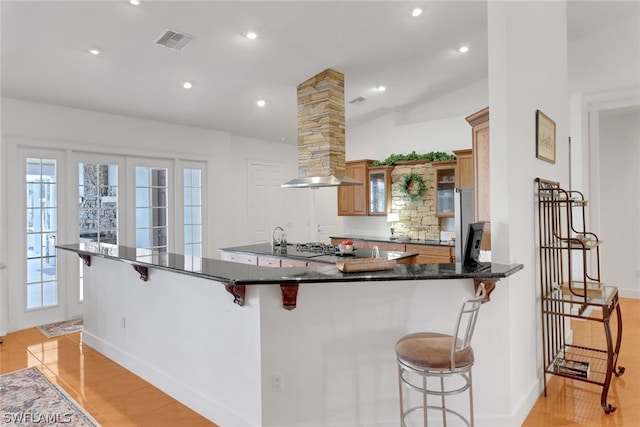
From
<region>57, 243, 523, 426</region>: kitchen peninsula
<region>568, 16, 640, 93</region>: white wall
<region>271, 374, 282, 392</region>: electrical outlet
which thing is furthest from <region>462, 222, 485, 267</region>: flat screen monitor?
<region>568, 16, 640, 93</region>: white wall

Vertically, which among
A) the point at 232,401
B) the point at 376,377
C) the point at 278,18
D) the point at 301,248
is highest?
the point at 278,18

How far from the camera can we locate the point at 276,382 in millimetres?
2314

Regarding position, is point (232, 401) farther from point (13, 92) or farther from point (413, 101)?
point (413, 101)

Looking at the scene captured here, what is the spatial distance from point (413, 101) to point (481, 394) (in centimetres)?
531

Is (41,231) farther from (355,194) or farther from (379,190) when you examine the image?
(379,190)

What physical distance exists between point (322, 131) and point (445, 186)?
240 centimetres

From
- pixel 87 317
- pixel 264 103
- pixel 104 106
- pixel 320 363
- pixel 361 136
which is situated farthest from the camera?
pixel 361 136

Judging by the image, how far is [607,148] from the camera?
19.1 ft

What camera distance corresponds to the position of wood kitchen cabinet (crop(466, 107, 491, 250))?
3277 millimetres

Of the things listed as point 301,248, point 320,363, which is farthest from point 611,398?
point 301,248

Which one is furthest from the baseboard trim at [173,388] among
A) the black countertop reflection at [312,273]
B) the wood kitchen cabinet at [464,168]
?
the wood kitchen cabinet at [464,168]

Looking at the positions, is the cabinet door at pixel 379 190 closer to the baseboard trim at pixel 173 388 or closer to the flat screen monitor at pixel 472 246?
the flat screen monitor at pixel 472 246

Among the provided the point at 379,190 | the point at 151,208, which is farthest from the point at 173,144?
the point at 379,190

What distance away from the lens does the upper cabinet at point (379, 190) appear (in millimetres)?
6676
